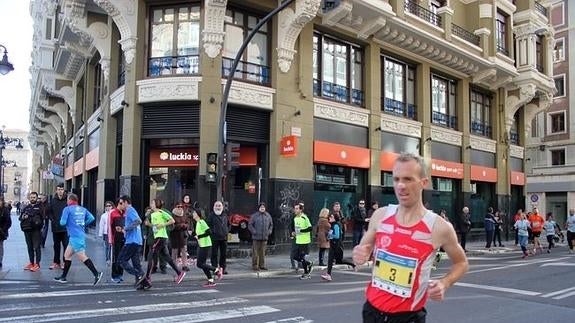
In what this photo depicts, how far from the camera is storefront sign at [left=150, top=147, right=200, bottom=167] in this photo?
17969 mm

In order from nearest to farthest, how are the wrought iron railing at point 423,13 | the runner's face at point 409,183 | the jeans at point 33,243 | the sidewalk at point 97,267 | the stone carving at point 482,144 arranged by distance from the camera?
the runner's face at point 409,183
the sidewalk at point 97,267
the jeans at point 33,243
the wrought iron railing at point 423,13
the stone carving at point 482,144

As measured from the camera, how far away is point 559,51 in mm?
45812

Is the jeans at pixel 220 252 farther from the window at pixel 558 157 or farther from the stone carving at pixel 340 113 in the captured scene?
the window at pixel 558 157

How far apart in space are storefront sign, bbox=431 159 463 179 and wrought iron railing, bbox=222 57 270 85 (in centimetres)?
1032

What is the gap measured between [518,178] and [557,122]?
16.8 meters

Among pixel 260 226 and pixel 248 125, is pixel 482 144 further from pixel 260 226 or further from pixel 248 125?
pixel 260 226

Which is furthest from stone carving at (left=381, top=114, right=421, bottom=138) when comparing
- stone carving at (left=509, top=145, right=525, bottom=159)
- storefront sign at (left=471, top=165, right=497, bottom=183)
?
stone carving at (left=509, top=145, right=525, bottom=159)

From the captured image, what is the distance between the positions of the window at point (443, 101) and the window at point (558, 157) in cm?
2226

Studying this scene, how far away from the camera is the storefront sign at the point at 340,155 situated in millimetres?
19641

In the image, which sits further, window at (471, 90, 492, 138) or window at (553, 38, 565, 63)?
window at (553, 38, 565, 63)

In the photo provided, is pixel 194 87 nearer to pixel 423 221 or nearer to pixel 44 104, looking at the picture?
pixel 423 221

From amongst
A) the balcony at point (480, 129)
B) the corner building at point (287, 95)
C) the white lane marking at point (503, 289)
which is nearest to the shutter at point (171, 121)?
the corner building at point (287, 95)

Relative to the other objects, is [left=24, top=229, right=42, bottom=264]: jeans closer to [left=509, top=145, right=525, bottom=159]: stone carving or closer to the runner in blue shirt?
the runner in blue shirt

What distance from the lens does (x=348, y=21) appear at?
2069cm
